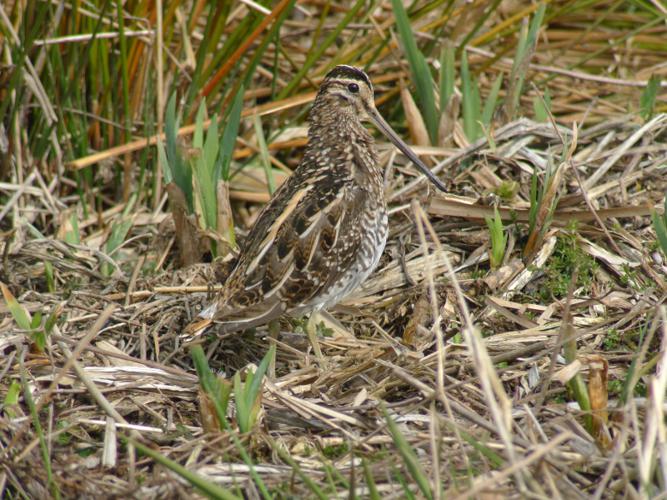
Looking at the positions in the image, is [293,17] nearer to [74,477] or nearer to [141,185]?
[141,185]

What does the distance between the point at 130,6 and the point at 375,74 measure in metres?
1.36

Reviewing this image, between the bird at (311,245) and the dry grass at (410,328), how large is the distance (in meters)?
0.20

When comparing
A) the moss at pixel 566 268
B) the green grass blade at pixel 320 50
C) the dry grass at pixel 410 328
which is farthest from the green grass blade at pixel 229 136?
the moss at pixel 566 268

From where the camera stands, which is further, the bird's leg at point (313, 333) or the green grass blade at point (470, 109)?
the green grass blade at point (470, 109)

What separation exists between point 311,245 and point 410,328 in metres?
0.50

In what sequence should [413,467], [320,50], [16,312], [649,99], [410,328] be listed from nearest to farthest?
[413,467]
[16,312]
[410,328]
[649,99]
[320,50]

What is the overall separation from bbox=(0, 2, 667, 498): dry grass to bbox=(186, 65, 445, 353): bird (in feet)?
0.65

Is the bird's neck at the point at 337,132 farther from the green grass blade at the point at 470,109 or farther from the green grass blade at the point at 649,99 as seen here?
the green grass blade at the point at 649,99

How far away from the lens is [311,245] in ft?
12.4

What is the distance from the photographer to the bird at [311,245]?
12.2ft

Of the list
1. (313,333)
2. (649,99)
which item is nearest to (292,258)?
(313,333)

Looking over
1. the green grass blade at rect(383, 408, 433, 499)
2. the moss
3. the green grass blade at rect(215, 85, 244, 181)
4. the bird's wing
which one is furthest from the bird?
the green grass blade at rect(383, 408, 433, 499)

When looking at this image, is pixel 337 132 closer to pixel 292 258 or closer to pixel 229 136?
pixel 229 136

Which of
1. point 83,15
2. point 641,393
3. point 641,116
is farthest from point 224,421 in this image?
point 641,116
